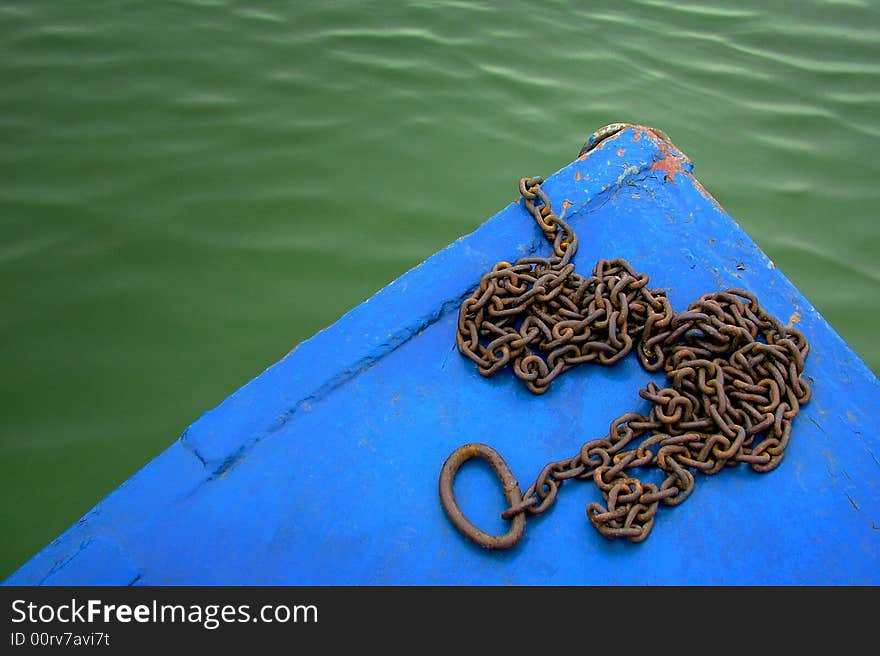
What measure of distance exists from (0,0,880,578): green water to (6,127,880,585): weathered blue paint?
3.77 ft

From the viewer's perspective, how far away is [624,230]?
2408 millimetres

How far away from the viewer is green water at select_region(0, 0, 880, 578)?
10.6 ft

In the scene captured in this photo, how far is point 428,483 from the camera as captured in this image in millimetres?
1939

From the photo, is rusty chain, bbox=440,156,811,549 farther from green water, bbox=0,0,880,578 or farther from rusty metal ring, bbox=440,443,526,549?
green water, bbox=0,0,880,578

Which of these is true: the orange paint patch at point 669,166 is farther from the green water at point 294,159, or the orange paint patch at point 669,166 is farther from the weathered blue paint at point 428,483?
the green water at point 294,159

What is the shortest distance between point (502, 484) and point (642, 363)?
55cm

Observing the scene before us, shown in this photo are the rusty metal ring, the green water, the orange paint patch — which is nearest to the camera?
the rusty metal ring

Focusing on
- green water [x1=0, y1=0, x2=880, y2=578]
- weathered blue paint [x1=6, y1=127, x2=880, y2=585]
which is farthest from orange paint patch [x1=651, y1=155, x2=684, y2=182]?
green water [x1=0, y1=0, x2=880, y2=578]

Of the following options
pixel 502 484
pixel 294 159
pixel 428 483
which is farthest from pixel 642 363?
pixel 294 159

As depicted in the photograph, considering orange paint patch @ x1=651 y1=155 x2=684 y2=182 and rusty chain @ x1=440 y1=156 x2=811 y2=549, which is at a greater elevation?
orange paint patch @ x1=651 y1=155 x2=684 y2=182
